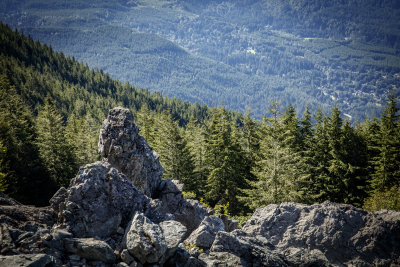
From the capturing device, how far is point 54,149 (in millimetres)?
39125

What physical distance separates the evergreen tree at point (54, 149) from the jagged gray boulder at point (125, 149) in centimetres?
2365

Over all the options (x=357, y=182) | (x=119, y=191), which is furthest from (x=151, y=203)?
(x=357, y=182)

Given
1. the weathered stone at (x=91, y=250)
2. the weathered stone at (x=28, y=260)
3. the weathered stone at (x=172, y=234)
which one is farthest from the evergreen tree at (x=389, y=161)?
the weathered stone at (x=28, y=260)

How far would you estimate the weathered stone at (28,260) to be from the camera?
8.20 m

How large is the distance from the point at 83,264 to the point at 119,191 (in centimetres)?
404

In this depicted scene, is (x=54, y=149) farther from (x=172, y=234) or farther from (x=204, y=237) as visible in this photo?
(x=172, y=234)

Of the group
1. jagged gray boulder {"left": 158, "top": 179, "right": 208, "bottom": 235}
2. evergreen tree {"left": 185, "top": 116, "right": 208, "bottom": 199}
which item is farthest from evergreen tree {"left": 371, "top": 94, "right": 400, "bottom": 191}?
jagged gray boulder {"left": 158, "top": 179, "right": 208, "bottom": 235}

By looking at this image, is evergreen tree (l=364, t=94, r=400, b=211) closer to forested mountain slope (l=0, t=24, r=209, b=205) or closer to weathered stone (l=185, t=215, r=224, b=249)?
weathered stone (l=185, t=215, r=224, b=249)

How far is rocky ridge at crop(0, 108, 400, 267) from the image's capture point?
9.93 metres

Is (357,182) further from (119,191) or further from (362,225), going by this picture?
(119,191)

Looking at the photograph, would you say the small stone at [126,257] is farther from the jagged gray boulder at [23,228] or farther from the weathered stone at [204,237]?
the weathered stone at [204,237]

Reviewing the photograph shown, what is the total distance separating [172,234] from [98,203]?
3821mm

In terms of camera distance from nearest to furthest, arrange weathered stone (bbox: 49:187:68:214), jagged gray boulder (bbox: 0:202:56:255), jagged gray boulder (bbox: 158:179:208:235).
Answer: jagged gray boulder (bbox: 0:202:56:255)
weathered stone (bbox: 49:187:68:214)
jagged gray boulder (bbox: 158:179:208:235)

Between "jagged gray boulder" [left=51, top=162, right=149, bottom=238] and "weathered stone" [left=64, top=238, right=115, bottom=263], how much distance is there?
4.17 feet
